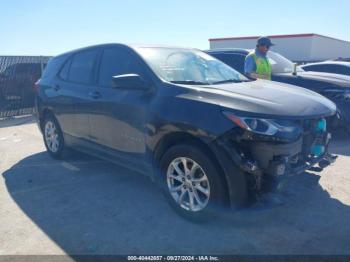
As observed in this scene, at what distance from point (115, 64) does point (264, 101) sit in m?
2.01

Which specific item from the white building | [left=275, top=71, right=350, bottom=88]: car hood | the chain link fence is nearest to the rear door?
[left=275, top=71, right=350, bottom=88]: car hood

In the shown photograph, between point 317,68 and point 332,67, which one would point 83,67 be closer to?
point 317,68

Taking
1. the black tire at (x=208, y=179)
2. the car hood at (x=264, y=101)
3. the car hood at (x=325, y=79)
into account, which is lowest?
the black tire at (x=208, y=179)

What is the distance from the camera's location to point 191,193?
347 centimetres

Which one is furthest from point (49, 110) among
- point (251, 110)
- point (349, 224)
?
point (349, 224)

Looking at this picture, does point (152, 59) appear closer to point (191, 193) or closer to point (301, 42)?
point (191, 193)

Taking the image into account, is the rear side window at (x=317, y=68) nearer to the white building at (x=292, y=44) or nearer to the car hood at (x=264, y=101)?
the car hood at (x=264, y=101)

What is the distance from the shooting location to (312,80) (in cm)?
661

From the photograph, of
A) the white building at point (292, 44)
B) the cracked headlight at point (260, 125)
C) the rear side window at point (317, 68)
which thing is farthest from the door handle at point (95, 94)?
the white building at point (292, 44)

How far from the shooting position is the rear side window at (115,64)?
13.5 feet

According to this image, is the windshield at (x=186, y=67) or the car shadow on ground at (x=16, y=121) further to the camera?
the car shadow on ground at (x=16, y=121)

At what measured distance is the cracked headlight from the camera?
3.01m

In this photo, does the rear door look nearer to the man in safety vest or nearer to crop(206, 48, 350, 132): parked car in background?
the man in safety vest

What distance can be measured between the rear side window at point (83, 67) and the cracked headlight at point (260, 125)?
240 centimetres
